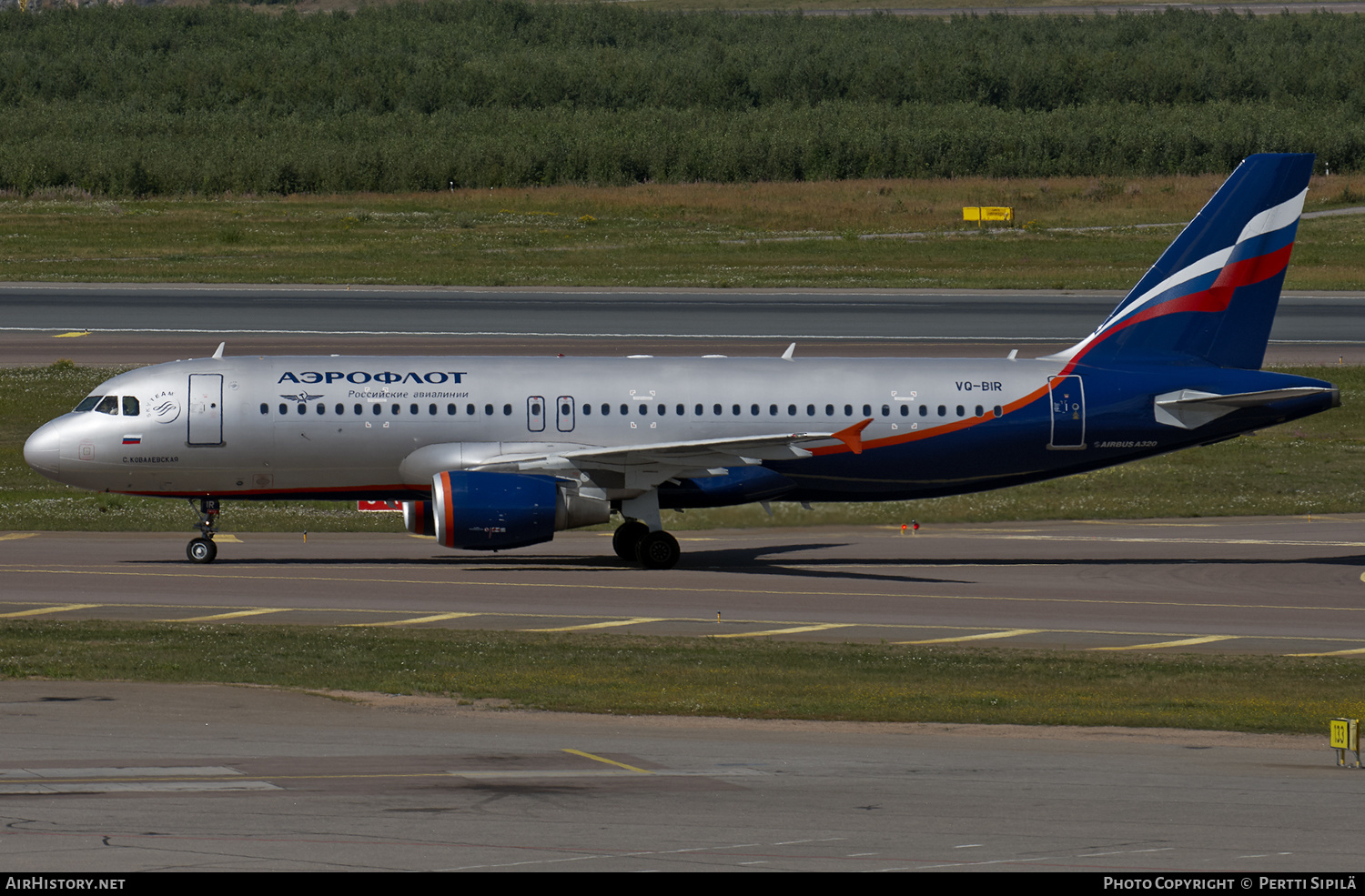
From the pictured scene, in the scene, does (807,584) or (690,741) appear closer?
(690,741)

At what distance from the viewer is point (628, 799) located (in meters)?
18.5

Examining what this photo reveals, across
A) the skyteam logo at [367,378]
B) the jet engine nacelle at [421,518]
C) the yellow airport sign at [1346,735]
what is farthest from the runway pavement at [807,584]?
the yellow airport sign at [1346,735]

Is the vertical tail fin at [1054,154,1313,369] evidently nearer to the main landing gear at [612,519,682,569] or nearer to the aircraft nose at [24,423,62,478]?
the main landing gear at [612,519,682,569]

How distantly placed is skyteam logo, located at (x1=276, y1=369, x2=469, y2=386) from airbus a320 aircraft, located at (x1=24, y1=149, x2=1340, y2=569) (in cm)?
5

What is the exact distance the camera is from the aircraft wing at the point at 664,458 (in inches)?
1464

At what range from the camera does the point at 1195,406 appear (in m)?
40.0

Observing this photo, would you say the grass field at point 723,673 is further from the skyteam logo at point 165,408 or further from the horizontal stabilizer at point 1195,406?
the horizontal stabilizer at point 1195,406

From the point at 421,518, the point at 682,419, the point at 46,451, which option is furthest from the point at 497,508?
the point at 46,451

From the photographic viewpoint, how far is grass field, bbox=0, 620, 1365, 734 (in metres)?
24.6

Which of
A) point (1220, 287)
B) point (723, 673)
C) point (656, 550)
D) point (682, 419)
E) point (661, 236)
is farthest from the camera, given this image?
point (661, 236)

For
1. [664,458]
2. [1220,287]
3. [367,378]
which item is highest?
[1220,287]

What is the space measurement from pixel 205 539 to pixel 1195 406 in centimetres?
2365

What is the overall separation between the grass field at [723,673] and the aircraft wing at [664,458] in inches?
295

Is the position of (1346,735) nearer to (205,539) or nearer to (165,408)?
(205,539)
